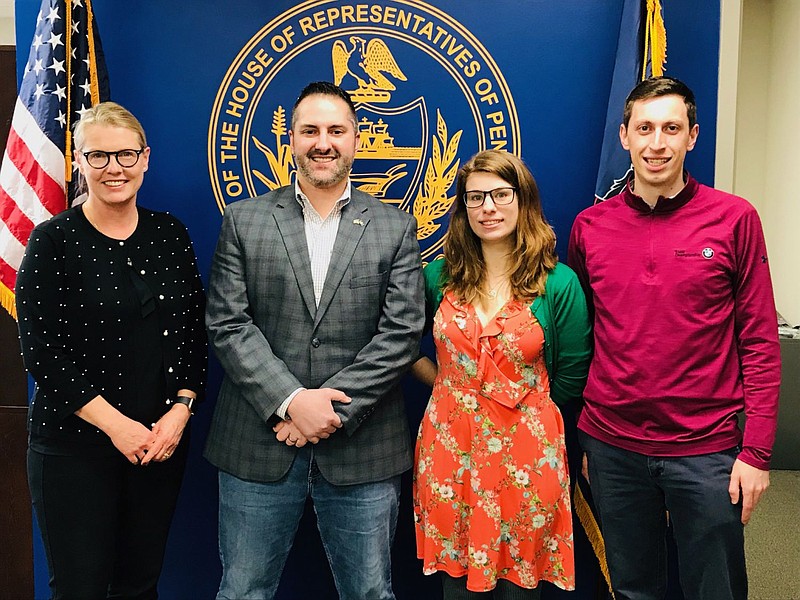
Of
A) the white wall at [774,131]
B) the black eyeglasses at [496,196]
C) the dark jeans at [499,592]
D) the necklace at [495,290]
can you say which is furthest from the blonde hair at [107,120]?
the white wall at [774,131]

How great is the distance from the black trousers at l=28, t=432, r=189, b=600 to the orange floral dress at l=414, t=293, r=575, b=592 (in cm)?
75

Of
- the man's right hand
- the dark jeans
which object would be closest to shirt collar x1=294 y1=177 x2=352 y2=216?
the man's right hand

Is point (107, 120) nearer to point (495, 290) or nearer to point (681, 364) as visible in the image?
point (495, 290)

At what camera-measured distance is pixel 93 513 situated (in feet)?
6.13

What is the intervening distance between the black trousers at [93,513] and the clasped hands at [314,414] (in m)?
0.40

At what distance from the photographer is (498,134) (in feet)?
8.18

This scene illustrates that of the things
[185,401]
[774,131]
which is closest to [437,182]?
[185,401]

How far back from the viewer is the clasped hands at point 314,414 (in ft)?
6.10

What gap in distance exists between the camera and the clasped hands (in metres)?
1.86


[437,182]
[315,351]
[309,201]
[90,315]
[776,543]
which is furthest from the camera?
[776,543]

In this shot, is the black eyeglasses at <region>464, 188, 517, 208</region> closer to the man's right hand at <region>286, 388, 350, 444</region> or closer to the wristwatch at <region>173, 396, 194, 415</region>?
the man's right hand at <region>286, 388, 350, 444</region>

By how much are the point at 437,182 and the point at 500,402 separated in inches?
35.8

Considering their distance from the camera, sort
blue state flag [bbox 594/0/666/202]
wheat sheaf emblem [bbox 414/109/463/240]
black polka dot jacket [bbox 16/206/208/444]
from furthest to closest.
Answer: wheat sheaf emblem [bbox 414/109/463/240] → blue state flag [bbox 594/0/666/202] → black polka dot jacket [bbox 16/206/208/444]

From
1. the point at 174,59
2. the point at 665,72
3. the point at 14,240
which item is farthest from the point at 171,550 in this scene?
the point at 665,72
